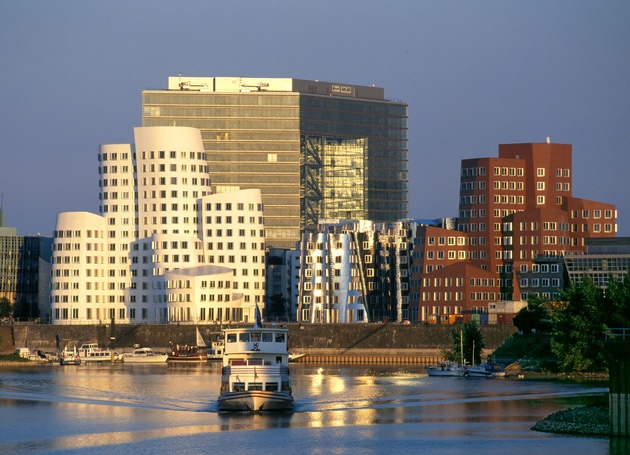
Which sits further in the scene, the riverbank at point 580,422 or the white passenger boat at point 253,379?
the white passenger boat at point 253,379

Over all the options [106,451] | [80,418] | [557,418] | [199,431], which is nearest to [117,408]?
[80,418]

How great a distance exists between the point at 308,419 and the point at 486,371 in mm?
70196

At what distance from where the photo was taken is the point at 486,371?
187 metres

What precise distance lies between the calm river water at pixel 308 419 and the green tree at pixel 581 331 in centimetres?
388

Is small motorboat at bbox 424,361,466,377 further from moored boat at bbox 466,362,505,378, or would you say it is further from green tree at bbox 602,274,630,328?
green tree at bbox 602,274,630,328

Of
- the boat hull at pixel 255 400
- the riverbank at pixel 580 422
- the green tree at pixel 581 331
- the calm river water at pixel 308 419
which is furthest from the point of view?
the green tree at pixel 581 331

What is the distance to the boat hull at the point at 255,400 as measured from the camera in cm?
12294

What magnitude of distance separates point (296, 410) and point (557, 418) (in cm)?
2796

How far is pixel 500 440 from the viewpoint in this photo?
102 meters

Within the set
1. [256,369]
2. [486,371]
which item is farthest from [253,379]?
[486,371]

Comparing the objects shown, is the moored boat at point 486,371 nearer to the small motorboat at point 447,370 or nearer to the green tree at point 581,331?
the small motorboat at point 447,370

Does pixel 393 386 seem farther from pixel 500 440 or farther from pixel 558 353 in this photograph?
pixel 500 440

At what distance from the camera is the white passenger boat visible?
123 m

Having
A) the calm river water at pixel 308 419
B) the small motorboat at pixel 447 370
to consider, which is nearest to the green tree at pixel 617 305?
the calm river water at pixel 308 419
